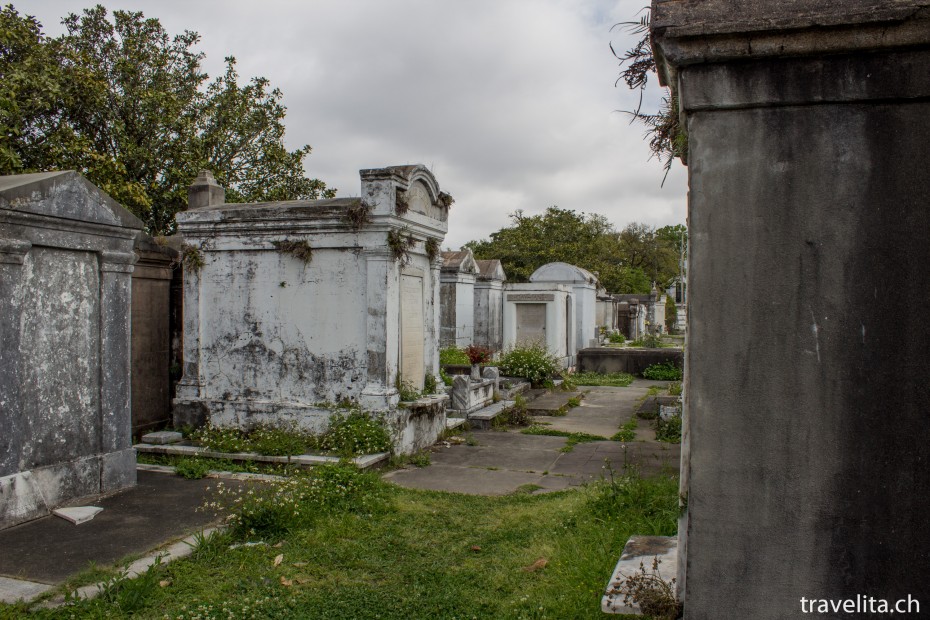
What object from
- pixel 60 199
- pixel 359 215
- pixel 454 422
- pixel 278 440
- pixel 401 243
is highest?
pixel 359 215

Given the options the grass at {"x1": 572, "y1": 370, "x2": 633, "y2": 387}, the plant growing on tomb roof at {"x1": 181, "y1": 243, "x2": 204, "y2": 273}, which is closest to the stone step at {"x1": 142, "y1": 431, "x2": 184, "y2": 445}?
the plant growing on tomb roof at {"x1": 181, "y1": 243, "x2": 204, "y2": 273}

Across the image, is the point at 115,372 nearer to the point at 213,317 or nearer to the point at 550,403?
the point at 213,317

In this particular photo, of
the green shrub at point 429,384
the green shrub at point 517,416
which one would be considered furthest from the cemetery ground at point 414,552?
the green shrub at point 517,416

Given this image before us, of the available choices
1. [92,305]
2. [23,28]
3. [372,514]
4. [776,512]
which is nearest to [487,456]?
[372,514]

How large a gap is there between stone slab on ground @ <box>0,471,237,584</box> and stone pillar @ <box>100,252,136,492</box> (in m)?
0.22

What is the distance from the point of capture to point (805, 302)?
209 cm

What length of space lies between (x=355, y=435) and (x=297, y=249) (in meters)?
2.30

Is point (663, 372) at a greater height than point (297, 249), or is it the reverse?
point (297, 249)

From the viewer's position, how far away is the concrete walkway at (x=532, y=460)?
651cm

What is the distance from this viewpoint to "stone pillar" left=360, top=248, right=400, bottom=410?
7.40m

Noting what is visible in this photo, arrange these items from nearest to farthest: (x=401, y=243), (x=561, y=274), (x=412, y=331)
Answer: (x=401, y=243) < (x=412, y=331) < (x=561, y=274)

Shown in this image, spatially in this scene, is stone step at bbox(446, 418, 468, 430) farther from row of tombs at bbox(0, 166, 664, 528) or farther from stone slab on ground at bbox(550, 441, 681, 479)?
stone slab on ground at bbox(550, 441, 681, 479)

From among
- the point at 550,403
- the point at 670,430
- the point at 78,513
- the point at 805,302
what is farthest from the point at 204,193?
the point at 805,302

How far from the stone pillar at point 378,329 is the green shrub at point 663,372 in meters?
11.1
